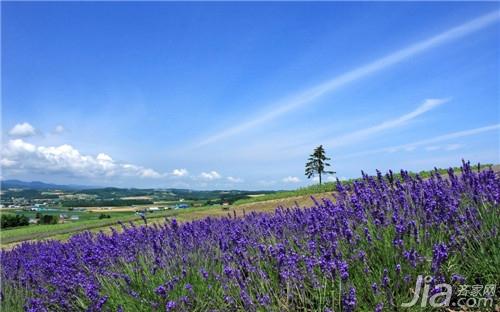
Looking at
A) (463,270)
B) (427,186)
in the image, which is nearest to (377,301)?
(463,270)

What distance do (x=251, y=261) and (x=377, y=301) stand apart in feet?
3.82

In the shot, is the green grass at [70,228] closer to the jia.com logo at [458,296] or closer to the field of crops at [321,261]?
the field of crops at [321,261]

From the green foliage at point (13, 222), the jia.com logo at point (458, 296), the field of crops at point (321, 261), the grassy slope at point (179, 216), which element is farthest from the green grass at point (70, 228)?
the green foliage at point (13, 222)

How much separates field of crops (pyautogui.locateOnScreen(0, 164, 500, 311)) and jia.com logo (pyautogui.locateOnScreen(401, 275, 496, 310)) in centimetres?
5

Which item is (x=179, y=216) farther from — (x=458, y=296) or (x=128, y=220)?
(x=458, y=296)

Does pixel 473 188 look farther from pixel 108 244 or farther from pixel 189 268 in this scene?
pixel 108 244

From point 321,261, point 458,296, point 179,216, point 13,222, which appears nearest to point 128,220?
point 179,216

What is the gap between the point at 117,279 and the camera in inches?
134

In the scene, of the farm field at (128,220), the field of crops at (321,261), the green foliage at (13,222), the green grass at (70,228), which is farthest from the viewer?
the green foliage at (13,222)

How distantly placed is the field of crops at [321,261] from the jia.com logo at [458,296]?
0.15ft

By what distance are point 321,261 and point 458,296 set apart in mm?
1002

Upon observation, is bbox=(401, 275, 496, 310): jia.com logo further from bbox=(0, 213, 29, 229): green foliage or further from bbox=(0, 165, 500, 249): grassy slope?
bbox=(0, 213, 29, 229): green foliage

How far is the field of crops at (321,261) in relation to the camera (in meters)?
2.60

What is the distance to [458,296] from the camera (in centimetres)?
270
